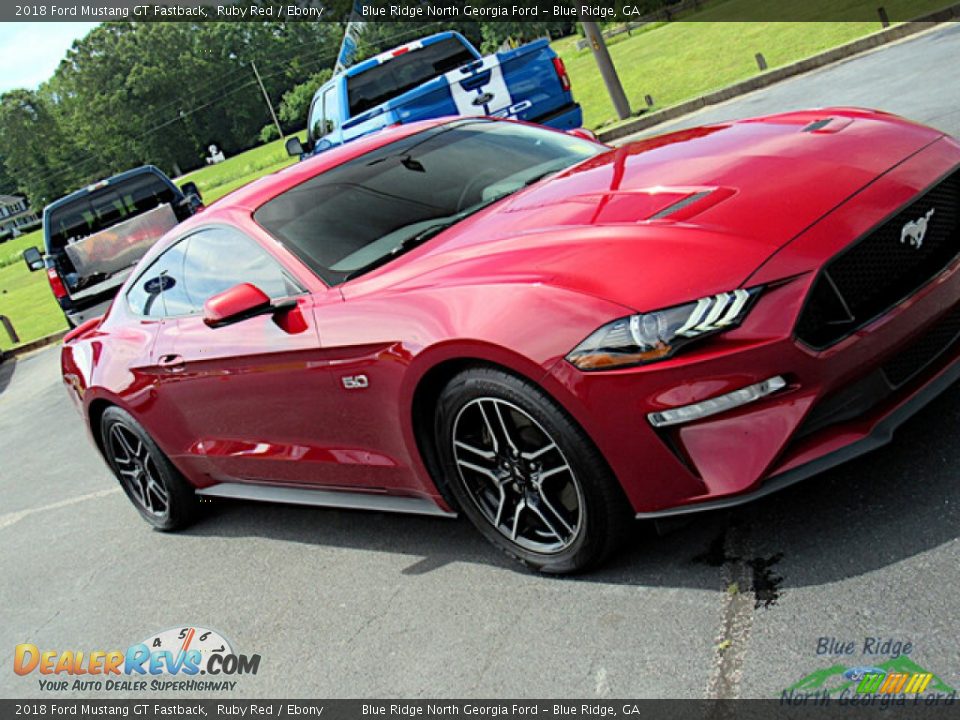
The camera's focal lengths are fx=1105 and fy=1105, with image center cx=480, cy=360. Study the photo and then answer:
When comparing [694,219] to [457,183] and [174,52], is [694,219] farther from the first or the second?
[174,52]

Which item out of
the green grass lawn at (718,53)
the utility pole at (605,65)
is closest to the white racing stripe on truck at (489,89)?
the utility pole at (605,65)

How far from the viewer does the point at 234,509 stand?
631 cm

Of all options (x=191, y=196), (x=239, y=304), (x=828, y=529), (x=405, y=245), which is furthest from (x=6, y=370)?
(x=828, y=529)

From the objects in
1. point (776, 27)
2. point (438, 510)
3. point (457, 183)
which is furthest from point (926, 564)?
point (776, 27)

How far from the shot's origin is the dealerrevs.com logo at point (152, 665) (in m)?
4.27

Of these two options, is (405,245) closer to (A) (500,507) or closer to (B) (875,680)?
(A) (500,507)

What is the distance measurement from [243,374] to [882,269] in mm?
2674

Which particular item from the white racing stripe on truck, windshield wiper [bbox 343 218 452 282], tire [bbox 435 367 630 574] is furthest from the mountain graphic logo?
the white racing stripe on truck

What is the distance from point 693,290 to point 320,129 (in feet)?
43.9

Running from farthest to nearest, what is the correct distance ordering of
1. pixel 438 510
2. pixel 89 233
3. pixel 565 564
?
pixel 89 233, pixel 438 510, pixel 565 564

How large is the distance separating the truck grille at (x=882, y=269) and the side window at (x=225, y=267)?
2193mm

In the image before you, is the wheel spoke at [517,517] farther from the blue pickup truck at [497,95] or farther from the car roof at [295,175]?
the blue pickup truck at [497,95]

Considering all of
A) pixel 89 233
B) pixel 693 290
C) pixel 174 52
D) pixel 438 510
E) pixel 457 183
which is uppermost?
pixel 174 52

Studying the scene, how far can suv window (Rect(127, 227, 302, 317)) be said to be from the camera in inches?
187
